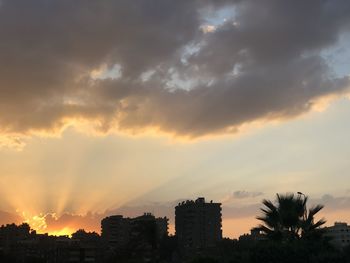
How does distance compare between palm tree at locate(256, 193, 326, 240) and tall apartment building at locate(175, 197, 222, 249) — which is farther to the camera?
tall apartment building at locate(175, 197, 222, 249)

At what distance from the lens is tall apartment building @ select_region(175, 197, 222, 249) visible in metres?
185

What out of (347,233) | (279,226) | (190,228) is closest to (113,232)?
(190,228)

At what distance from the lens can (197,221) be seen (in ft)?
611

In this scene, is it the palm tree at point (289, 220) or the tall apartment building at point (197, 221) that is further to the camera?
the tall apartment building at point (197, 221)

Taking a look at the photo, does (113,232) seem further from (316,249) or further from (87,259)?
(316,249)

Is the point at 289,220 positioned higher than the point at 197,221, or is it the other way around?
the point at 197,221

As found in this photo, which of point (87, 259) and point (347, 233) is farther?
point (87, 259)

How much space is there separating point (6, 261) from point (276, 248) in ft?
260

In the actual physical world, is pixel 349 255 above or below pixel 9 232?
below

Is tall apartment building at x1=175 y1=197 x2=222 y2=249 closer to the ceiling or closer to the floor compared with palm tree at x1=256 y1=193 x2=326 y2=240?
closer to the ceiling

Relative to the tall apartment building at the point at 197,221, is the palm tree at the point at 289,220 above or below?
below

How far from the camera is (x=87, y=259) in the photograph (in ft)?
460

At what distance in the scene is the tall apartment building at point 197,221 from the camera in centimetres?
18500

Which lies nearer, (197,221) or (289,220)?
(289,220)
